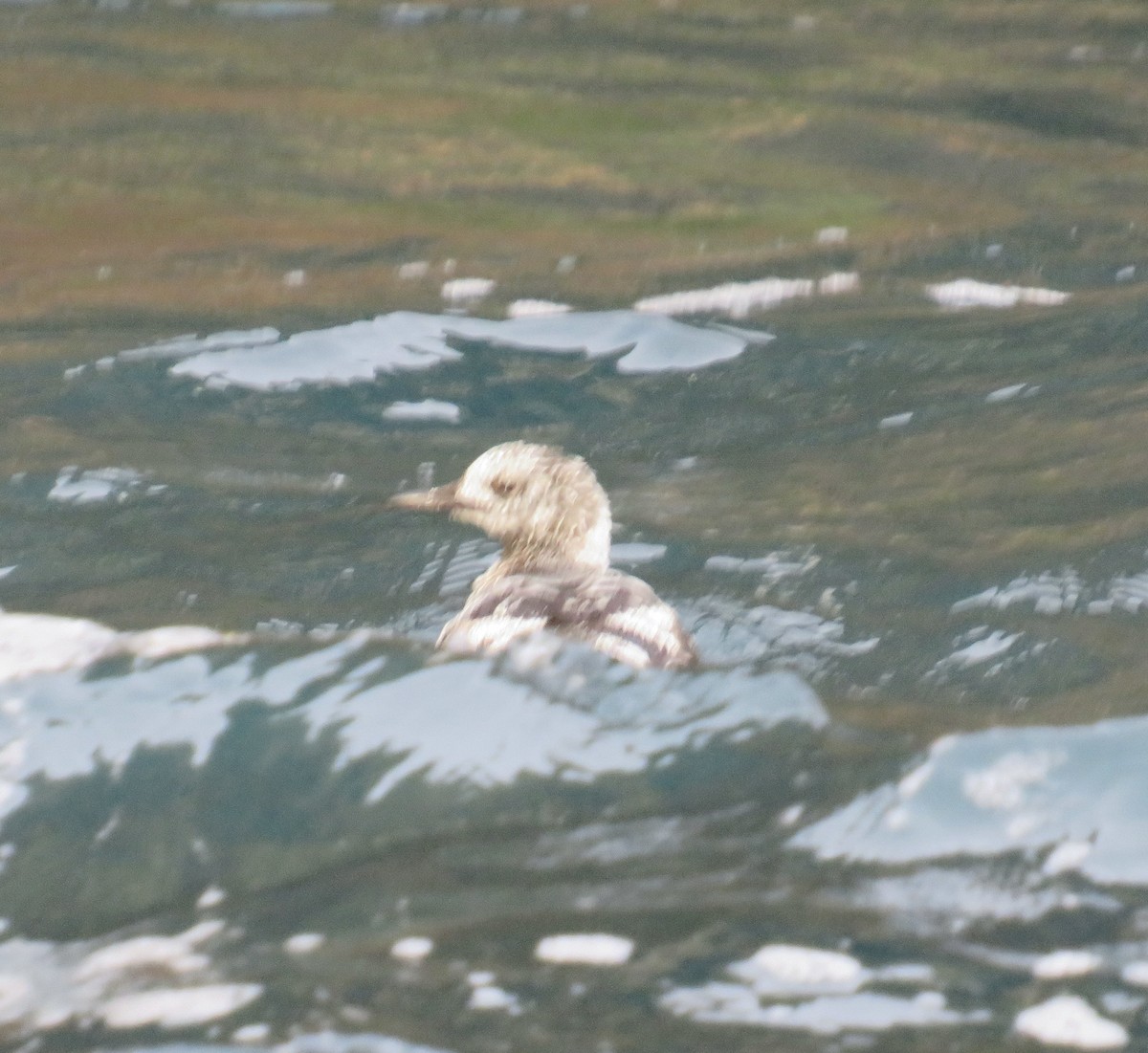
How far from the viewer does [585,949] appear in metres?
4.29

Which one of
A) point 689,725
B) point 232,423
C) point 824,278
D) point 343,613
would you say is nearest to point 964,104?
point 824,278

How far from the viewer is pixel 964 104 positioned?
13.8 meters

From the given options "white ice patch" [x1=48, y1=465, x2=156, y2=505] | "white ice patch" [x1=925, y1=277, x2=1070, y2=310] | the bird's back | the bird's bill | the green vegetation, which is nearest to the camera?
the bird's back

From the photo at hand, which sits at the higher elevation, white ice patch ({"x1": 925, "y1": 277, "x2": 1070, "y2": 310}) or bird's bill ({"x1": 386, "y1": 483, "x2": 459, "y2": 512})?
bird's bill ({"x1": 386, "y1": 483, "x2": 459, "y2": 512})

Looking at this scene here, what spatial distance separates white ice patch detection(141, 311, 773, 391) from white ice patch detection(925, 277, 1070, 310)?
107cm

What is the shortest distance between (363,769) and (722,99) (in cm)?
966

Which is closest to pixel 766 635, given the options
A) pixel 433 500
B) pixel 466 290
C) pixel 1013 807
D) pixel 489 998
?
pixel 433 500

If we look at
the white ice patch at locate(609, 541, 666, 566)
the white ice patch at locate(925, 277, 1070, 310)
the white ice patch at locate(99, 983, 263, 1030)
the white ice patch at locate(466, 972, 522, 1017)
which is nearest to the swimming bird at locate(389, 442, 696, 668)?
the white ice patch at locate(609, 541, 666, 566)

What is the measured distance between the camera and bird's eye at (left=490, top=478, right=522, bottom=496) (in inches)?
281

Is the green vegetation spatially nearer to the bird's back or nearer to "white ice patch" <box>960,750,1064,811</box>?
the bird's back

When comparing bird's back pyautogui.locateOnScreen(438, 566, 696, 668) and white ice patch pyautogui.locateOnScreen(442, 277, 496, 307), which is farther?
white ice patch pyautogui.locateOnScreen(442, 277, 496, 307)

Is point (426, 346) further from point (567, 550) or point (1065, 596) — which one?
point (1065, 596)

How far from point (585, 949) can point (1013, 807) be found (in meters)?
1.24

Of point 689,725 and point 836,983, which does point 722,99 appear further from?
point 836,983
